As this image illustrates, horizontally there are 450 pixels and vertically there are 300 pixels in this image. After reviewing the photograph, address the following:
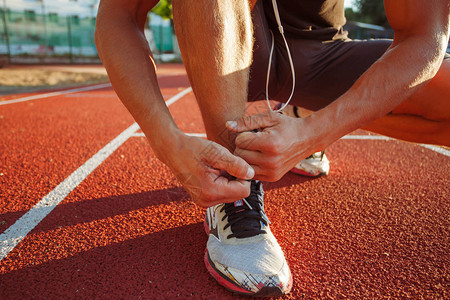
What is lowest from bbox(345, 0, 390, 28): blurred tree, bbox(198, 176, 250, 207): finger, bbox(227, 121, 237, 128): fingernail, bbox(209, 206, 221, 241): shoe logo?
bbox(209, 206, 221, 241): shoe logo

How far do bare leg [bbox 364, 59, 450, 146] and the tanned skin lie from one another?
0.20 metres

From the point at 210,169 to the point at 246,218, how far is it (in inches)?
15.4

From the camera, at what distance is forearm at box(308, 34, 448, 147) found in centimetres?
110

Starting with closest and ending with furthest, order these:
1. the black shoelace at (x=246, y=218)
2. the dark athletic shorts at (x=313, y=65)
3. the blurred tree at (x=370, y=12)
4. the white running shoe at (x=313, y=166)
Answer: the black shoelace at (x=246, y=218)
the dark athletic shorts at (x=313, y=65)
the white running shoe at (x=313, y=166)
the blurred tree at (x=370, y=12)

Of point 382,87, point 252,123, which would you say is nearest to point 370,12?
point 382,87

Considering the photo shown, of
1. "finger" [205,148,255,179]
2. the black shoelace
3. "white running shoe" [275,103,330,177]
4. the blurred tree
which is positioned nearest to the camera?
"finger" [205,148,255,179]

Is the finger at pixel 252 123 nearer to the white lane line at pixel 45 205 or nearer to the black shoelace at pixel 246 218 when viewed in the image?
the black shoelace at pixel 246 218

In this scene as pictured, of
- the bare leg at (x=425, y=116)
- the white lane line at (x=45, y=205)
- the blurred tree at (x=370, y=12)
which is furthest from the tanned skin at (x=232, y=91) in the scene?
the blurred tree at (x=370, y=12)

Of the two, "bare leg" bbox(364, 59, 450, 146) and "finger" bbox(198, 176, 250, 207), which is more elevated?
"bare leg" bbox(364, 59, 450, 146)

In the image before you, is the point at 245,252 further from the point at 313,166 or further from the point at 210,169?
the point at 313,166

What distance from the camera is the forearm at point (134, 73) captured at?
112 centimetres

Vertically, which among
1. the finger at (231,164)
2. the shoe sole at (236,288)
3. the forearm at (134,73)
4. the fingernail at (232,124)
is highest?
the forearm at (134,73)

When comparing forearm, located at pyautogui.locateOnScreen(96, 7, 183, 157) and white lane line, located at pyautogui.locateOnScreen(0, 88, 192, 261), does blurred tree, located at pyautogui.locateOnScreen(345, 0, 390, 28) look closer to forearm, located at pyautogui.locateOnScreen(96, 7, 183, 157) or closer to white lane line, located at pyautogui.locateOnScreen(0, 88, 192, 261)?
white lane line, located at pyautogui.locateOnScreen(0, 88, 192, 261)

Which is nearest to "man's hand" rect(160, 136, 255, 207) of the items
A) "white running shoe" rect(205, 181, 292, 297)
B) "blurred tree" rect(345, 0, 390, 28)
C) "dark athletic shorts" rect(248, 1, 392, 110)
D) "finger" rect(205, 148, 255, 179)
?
"finger" rect(205, 148, 255, 179)
